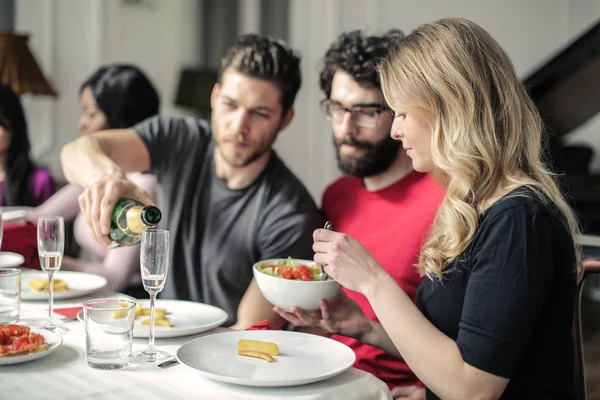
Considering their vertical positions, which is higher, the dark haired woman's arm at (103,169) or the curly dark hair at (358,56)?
the curly dark hair at (358,56)

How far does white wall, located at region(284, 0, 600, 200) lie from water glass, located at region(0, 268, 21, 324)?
284 cm

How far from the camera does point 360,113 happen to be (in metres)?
1.75

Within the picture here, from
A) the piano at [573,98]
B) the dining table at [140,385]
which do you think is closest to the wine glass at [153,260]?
the dining table at [140,385]

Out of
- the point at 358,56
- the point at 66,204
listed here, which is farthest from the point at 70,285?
the point at 66,204

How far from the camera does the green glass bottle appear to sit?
4.14 feet

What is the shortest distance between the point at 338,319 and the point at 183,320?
1.07 feet

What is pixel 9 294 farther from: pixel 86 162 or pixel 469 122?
pixel 469 122

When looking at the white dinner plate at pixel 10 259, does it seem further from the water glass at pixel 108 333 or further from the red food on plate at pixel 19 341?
the water glass at pixel 108 333

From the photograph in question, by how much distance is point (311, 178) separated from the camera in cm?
429

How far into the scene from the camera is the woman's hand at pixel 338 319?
1296 millimetres

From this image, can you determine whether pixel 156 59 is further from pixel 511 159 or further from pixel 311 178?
pixel 511 159

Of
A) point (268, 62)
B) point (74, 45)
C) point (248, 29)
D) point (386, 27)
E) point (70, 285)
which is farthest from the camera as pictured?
point (248, 29)

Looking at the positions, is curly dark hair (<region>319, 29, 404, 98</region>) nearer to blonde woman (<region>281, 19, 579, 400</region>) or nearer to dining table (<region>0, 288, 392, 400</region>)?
blonde woman (<region>281, 19, 579, 400</region>)

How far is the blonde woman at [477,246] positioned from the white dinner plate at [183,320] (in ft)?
0.89
